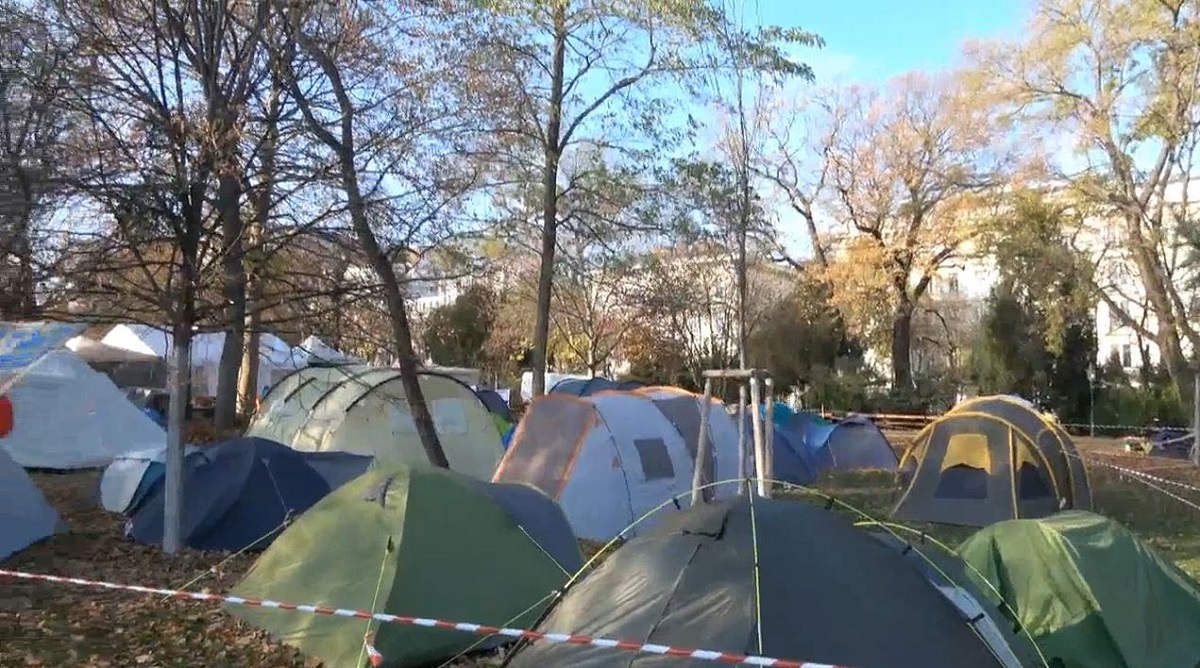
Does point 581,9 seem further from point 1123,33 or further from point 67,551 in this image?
point 1123,33

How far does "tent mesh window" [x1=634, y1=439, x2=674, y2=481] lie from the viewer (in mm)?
12836

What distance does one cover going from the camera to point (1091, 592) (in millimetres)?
6699

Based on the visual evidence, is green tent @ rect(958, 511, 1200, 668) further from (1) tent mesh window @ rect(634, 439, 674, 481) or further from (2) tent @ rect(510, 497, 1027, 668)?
(1) tent mesh window @ rect(634, 439, 674, 481)

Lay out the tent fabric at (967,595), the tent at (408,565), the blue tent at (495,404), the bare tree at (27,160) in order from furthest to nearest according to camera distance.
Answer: the blue tent at (495,404), the bare tree at (27,160), the tent at (408,565), the tent fabric at (967,595)

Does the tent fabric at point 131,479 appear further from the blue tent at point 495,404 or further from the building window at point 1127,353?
the building window at point 1127,353

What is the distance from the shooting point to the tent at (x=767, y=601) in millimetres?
5059

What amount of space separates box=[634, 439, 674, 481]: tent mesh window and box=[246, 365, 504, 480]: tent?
12.1 ft

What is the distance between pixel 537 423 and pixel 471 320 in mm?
29737

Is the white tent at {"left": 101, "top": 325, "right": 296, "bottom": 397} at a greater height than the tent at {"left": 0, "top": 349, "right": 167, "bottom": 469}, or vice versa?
the white tent at {"left": 101, "top": 325, "right": 296, "bottom": 397}

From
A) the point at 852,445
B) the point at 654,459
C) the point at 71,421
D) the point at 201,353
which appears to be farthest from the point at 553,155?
the point at 201,353

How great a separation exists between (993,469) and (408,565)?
8.74 m

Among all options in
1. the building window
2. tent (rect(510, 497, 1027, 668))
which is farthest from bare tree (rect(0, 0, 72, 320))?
the building window

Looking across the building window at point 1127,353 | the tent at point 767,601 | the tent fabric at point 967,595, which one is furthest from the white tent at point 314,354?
the building window at point 1127,353

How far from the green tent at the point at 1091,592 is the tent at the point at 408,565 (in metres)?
2.89
